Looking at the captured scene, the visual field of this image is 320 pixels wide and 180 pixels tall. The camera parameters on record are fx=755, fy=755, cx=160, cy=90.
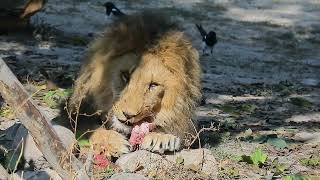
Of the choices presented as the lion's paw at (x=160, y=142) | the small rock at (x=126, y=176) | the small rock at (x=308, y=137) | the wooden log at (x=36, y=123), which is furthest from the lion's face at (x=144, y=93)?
the small rock at (x=308, y=137)

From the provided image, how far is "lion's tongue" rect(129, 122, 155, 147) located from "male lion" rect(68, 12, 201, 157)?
30mm

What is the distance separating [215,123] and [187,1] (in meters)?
11.0

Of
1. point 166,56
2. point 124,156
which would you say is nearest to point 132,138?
point 124,156

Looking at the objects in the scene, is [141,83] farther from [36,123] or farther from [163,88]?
[36,123]

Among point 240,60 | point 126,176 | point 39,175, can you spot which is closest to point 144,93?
point 126,176

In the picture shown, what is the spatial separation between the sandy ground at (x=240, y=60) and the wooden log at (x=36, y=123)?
1.66 m

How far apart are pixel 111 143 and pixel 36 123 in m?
1.36

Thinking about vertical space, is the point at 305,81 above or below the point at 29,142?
below

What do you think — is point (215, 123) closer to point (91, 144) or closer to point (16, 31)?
point (91, 144)

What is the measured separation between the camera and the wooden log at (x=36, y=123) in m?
3.55

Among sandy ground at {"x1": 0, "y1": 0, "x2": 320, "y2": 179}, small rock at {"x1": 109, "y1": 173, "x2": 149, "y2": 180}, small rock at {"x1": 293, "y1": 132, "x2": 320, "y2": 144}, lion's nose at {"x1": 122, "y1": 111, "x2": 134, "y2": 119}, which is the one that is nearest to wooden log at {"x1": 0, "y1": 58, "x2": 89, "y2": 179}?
small rock at {"x1": 109, "y1": 173, "x2": 149, "y2": 180}

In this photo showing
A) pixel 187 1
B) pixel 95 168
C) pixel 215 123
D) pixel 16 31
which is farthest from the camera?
pixel 187 1

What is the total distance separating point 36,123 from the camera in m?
3.56

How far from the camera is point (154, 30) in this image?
5.05 m
